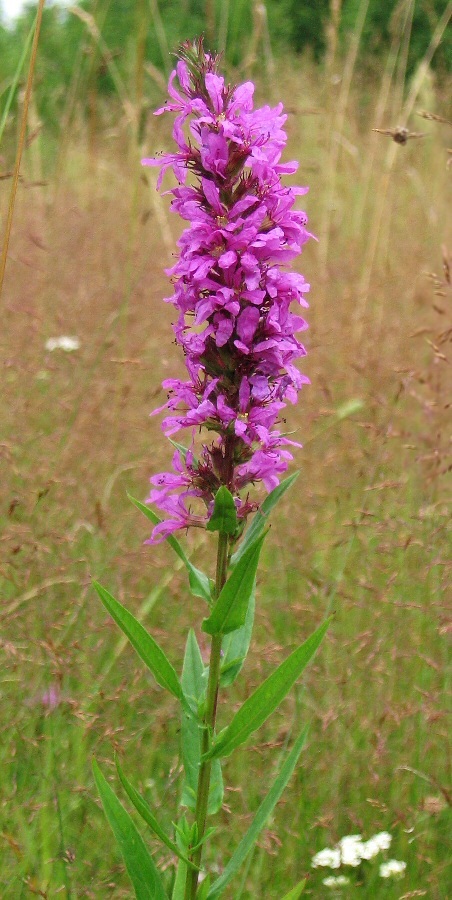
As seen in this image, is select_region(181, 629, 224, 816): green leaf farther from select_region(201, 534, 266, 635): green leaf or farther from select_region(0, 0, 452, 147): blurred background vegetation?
select_region(0, 0, 452, 147): blurred background vegetation

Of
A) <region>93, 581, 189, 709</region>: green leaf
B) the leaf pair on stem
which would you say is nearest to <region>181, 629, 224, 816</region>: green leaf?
the leaf pair on stem

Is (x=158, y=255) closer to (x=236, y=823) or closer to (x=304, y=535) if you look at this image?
(x=304, y=535)

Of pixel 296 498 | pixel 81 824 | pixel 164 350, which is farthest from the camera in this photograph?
pixel 164 350

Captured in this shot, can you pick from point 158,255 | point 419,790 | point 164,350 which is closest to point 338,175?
point 158,255

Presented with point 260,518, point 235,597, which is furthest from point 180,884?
point 260,518

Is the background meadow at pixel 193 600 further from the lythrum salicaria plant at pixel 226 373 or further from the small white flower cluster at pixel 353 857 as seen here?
the lythrum salicaria plant at pixel 226 373
